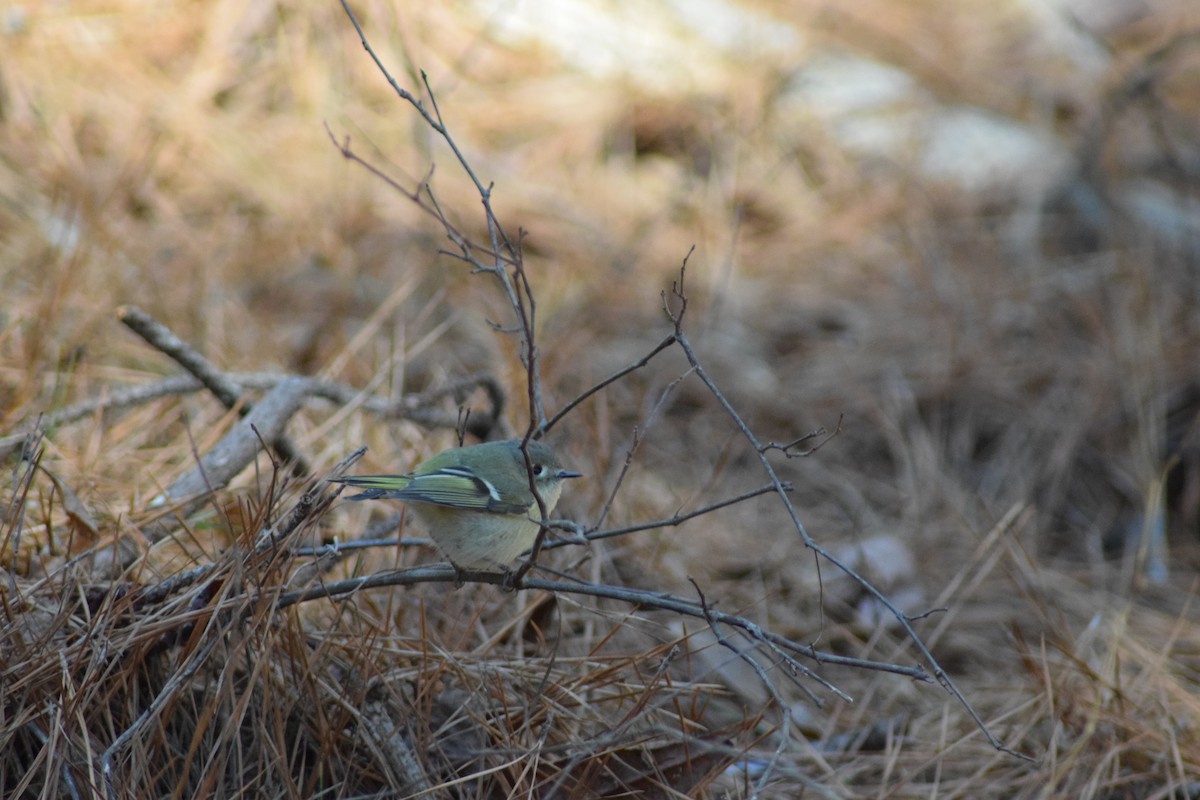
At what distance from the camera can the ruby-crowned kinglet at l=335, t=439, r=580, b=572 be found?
7.75 feet

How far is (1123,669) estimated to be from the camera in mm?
3125

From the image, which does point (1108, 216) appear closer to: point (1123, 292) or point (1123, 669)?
point (1123, 292)

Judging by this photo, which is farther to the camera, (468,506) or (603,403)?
(603,403)

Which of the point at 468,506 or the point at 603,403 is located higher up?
the point at 468,506

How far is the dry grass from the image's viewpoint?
2.11m

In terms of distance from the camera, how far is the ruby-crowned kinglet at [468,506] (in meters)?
2.36

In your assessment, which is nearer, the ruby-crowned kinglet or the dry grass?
the dry grass

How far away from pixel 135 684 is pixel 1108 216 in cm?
570

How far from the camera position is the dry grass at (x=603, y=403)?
Answer: 2.11 metres

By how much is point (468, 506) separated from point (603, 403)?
1515 millimetres

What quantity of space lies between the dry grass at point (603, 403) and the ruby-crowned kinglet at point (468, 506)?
19cm

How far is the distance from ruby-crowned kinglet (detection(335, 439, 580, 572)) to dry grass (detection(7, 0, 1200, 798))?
19 centimetres

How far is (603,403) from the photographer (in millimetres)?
3852

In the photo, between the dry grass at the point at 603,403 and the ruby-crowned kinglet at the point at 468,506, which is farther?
the ruby-crowned kinglet at the point at 468,506
